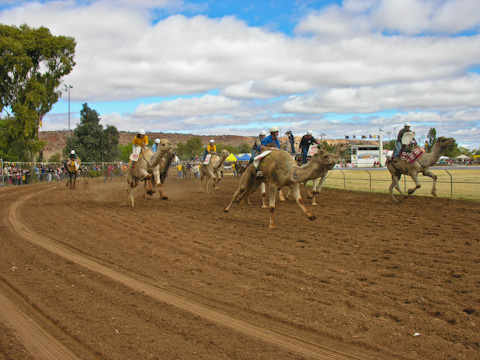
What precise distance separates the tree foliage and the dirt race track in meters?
58.1

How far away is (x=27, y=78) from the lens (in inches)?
1855

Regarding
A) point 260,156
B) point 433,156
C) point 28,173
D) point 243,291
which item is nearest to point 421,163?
point 433,156

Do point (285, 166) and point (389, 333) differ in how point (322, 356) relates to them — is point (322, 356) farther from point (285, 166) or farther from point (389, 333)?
point (285, 166)

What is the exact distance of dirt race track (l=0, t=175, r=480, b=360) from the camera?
4.65 meters

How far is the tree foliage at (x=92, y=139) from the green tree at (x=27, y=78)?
17.3 metres

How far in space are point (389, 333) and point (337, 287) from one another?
1.57 metres

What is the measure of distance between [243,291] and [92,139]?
65.6 metres

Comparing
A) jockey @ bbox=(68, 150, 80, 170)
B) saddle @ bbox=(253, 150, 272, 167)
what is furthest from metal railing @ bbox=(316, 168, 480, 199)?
jockey @ bbox=(68, 150, 80, 170)

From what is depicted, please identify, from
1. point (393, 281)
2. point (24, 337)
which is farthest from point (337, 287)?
point (24, 337)

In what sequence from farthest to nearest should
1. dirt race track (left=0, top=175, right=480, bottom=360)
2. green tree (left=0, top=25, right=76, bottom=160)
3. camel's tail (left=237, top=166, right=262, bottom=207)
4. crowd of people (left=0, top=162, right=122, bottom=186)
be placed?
green tree (left=0, top=25, right=76, bottom=160)
crowd of people (left=0, top=162, right=122, bottom=186)
camel's tail (left=237, top=166, right=262, bottom=207)
dirt race track (left=0, top=175, right=480, bottom=360)

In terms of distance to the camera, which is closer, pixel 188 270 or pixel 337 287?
pixel 337 287

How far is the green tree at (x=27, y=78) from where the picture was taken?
147 feet

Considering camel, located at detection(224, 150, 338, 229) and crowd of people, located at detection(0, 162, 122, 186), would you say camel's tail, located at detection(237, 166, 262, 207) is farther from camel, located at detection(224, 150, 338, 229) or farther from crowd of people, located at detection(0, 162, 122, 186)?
crowd of people, located at detection(0, 162, 122, 186)

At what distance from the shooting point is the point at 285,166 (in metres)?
11.4
